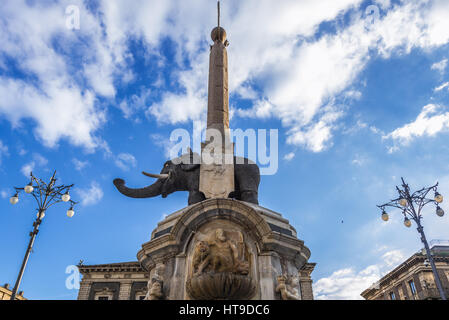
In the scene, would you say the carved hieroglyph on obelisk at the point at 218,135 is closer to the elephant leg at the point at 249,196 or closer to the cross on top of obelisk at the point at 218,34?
the cross on top of obelisk at the point at 218,34

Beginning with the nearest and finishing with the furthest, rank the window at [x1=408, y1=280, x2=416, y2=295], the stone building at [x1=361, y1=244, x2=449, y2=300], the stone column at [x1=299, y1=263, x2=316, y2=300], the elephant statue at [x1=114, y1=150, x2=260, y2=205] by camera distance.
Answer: the elephant statue at [x1=114, y1=150, x2=260, y2=205]
the stone column at [x1=299, y1=263, x2=316, y2=300]
the stone building at [x1=361, y1=244, x2=449, y2=300]
the window at [x1=408, y1=280, x2=416, y2=295]

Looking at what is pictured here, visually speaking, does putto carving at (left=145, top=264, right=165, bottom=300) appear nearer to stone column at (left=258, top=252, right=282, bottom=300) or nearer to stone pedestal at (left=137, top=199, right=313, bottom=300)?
stone pedestal at (left=137, top=199, right=313, bottom=300)

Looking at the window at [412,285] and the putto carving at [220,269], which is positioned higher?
the window at [412,285]

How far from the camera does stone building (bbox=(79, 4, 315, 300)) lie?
5859 millimetres

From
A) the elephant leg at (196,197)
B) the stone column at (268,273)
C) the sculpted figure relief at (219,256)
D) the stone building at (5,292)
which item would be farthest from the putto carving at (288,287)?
the stone building at (5,292)

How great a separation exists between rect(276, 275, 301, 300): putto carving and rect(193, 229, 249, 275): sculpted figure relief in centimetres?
57

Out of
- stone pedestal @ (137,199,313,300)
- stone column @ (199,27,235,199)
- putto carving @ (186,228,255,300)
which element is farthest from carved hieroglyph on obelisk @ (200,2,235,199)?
putto carving @ (186,228,255,300)

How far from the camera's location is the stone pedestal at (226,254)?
582cm

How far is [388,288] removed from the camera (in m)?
42.0

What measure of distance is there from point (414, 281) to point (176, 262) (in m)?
37.2

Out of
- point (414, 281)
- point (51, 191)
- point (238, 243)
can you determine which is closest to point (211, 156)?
point (238, 243)
